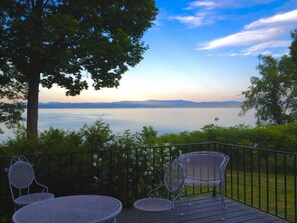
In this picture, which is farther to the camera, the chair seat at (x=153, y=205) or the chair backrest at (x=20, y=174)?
the chair backrest at (x=20, y=174)

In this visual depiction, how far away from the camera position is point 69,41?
762 centimetres

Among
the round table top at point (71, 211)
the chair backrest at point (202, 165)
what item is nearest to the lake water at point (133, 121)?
the chair backrest at point (202, 165)

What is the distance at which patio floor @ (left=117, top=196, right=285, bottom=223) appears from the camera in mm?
3549

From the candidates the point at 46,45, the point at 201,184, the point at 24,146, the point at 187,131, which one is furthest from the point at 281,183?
the point at 46,45

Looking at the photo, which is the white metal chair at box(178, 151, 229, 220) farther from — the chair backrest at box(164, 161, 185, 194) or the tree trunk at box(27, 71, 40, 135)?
the tree trunk at box(27, 71, 40, 135)

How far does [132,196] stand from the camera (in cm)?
430

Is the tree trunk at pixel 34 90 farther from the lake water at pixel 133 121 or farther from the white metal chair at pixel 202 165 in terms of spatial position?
the white metal chair at pixel 202 165

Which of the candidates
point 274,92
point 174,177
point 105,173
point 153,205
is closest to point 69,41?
point 105,173

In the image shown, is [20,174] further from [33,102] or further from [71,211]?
[33,102]

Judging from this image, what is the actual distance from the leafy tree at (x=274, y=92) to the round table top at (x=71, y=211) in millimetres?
16757

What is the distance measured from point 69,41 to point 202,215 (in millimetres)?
5998

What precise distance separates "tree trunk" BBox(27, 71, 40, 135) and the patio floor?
583 cm

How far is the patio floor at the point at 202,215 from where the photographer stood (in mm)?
3549

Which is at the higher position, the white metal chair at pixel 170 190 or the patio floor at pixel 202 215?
the white metal chair at pixel 170 190
